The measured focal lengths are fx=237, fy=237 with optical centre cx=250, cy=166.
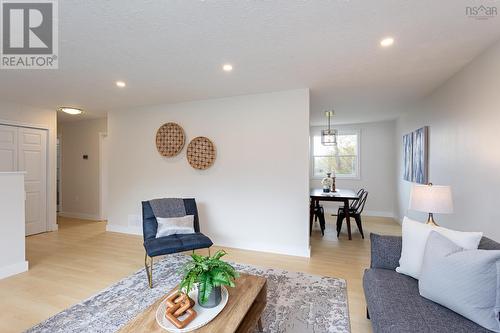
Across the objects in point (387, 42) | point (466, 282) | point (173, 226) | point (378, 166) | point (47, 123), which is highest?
point (387, 42)

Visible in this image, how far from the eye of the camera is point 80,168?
577 centimetres

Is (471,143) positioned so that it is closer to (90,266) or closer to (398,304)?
(398,304)

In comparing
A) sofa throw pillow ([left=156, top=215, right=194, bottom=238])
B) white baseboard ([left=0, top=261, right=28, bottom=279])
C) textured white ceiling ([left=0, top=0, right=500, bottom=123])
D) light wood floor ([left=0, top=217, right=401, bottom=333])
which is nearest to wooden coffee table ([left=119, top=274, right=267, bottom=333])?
light wood floor ([left=0, top=217, right=401, bottom=333])

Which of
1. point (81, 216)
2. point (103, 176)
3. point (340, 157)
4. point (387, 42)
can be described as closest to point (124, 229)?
point (103, 176)

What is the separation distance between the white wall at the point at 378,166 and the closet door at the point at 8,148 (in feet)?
23.6

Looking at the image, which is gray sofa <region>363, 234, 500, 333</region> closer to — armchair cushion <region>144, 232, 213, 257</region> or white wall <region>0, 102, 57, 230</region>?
armchair cushion <region>144, 232, 213, 257</region>

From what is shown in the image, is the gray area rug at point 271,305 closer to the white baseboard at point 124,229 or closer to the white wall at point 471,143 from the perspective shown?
the white wall at point 471,143

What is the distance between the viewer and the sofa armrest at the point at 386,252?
187 centimetres

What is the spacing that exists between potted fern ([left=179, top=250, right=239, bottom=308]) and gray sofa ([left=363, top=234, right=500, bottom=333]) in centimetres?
89

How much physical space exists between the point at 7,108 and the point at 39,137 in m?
0.66

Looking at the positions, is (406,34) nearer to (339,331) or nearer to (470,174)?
(470,174)

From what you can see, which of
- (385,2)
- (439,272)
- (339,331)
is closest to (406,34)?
(385,2)

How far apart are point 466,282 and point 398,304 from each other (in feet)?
1.22

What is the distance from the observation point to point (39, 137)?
4594 mm
